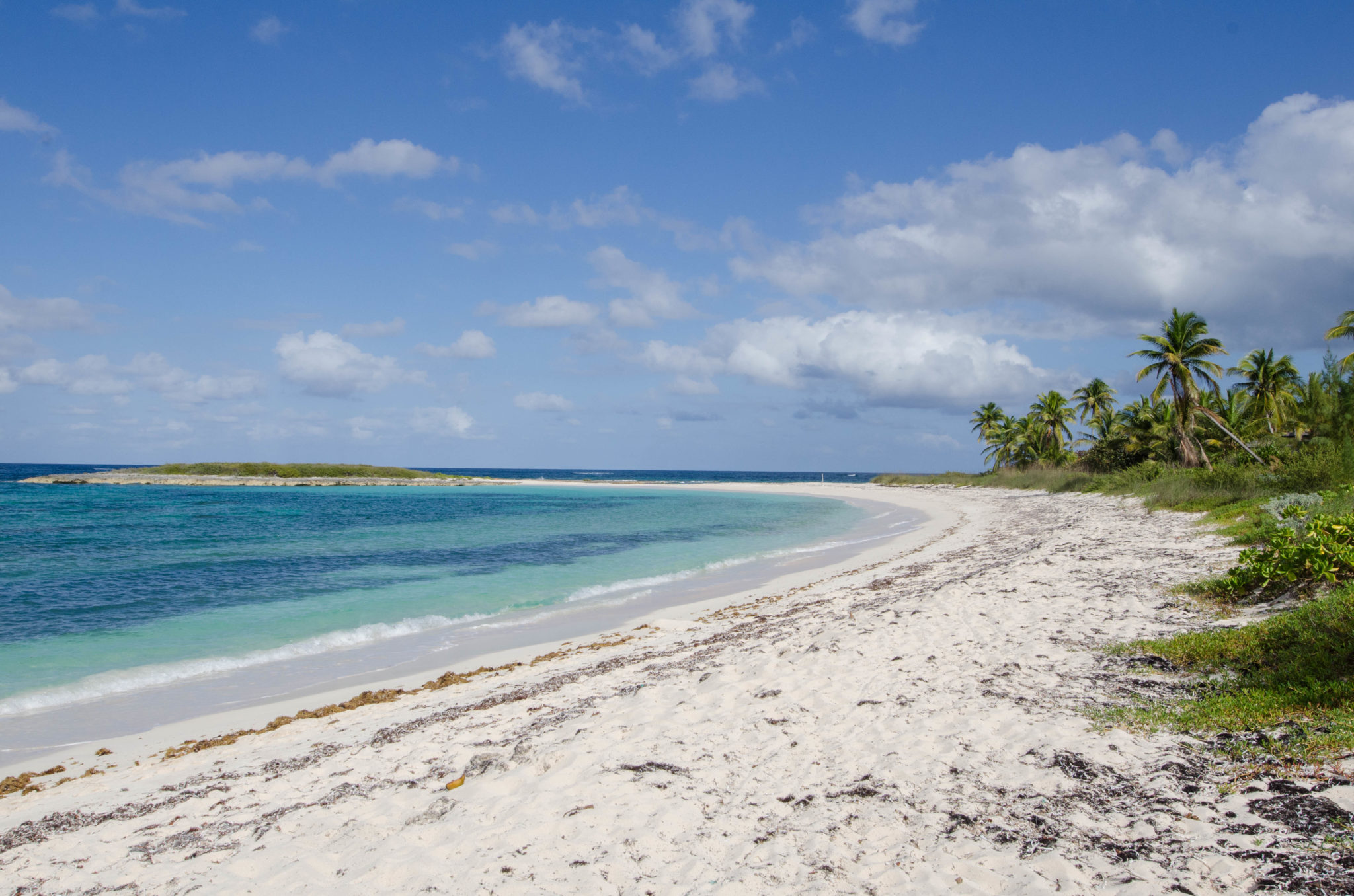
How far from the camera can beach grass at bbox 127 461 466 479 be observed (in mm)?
87312

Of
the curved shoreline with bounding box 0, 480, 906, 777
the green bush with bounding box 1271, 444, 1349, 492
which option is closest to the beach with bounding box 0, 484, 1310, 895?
the curved shoreline with bounding box 0, 480, 906, 777

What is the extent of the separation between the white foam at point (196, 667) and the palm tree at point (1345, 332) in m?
41.5

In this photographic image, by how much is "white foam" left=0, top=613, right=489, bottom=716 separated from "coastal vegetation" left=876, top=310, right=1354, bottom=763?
11402 millimetres

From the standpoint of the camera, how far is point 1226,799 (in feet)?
12.6

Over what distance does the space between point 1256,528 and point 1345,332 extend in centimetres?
2885

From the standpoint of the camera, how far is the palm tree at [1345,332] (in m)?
31.4

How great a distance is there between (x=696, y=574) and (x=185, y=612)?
39.2 feet

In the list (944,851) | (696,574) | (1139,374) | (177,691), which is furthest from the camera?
(1139,374)

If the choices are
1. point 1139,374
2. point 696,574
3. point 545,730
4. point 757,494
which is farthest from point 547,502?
point 545,730

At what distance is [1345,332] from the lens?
31.7 meters

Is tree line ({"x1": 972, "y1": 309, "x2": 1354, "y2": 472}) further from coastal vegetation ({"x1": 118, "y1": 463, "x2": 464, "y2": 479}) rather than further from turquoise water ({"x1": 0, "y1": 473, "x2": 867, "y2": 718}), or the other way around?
coastal vegetation ({"x1": 118, "y1": 463, "x2": 464, "y2": 479})

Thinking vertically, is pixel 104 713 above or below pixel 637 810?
below

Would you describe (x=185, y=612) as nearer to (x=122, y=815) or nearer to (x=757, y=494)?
(x=122, y=815)

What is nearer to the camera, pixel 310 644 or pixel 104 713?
pixel 104 713
